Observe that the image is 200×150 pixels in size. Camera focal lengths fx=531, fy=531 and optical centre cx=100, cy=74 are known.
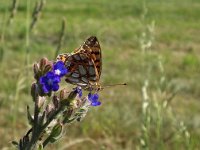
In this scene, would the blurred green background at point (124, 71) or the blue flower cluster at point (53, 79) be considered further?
the blurred green background at point (124, 71)

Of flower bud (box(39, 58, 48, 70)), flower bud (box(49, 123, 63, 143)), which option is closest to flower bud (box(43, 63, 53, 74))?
flower bud (box(39, 58, 48, 70))

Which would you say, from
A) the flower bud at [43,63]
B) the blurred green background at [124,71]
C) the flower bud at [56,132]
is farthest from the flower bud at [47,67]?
the blurred green background at [124,71]

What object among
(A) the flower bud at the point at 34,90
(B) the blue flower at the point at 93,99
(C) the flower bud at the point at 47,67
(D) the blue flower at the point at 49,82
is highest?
(C) the flower bud at the point at 47,67

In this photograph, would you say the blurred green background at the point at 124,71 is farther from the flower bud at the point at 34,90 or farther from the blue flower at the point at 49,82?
the blue flower at the point at 49,82

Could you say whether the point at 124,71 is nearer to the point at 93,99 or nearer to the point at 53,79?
the point at 93,99

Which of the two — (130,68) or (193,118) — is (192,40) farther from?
(193,118)

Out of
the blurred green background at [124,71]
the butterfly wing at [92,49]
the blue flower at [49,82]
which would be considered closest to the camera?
the blue flower at [49,82]

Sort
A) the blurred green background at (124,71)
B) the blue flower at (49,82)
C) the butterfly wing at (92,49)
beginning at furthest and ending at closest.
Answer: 1. the blurred green background at (124,71)
2. the butterfly wing at (92,49)
3. the blue flower at (49,82)
